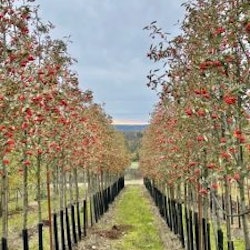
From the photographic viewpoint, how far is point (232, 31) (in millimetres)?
6785

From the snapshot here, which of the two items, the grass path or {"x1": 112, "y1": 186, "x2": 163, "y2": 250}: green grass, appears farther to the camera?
{"x1": 112, "y1": 186, "x2": 163, "y2": 250}: green grass

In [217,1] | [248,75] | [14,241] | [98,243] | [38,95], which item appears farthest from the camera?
[14,241]

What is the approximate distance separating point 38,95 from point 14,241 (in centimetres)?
2175

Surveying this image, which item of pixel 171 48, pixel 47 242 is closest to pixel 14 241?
pixel 47 242

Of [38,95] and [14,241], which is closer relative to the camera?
[38,95]

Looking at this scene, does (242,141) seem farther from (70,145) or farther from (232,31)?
(70,145)

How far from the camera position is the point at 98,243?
24.7 meters

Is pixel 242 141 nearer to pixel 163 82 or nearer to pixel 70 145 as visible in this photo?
pixel 163 82

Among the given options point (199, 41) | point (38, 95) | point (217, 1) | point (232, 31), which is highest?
point (217, 1)

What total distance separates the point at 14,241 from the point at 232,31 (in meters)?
22.9

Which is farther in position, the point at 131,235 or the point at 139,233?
the point at 139,233

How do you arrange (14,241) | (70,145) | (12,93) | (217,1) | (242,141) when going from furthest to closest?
(14,241) < (70,145) < (217,1) < (12,93) < (242,141)

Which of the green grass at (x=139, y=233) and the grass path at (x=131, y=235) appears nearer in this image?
the grass path at (x=131, y=235)

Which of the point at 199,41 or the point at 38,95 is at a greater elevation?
the point at 199,41
